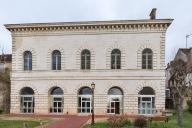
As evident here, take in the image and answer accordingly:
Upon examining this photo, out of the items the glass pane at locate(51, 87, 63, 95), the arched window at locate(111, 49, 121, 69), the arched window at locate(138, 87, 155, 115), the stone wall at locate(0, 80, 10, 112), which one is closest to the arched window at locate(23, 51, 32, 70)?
the glass pane at locate(51, 87, 63, 95)

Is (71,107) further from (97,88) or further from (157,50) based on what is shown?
(157,50)

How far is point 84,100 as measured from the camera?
52.8m

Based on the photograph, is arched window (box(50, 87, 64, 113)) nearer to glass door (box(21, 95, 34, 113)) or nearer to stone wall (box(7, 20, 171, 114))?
stone wall (box(7, 20, 171, 114))

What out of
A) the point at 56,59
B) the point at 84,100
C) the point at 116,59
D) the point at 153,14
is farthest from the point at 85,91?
the point at 153,14

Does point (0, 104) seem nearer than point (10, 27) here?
No

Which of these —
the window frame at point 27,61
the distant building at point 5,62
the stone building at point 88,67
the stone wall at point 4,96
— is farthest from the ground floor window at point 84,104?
the distant building at point 5,62

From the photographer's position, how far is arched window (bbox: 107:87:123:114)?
51875mm

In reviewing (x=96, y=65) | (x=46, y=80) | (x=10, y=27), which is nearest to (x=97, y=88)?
(x=96, y=65)

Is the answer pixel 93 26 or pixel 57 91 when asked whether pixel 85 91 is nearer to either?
pixel 57 91

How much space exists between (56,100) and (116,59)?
9003 millimetres

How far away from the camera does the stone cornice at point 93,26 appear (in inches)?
2013

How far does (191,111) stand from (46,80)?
1994 centimetres

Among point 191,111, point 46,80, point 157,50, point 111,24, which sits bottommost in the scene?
point 191,111

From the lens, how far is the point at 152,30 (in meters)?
51.5
